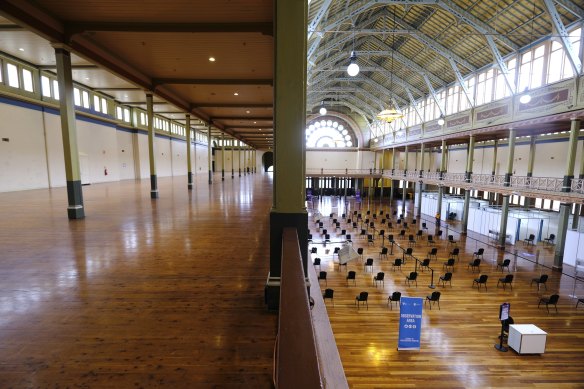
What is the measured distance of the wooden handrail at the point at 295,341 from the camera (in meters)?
1.05

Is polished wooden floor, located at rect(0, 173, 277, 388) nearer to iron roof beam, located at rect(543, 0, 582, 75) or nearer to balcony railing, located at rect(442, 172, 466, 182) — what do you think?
iron roof beam, located at rect(543, 0, 582, 75)

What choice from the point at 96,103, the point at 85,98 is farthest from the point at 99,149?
the point at 85,98

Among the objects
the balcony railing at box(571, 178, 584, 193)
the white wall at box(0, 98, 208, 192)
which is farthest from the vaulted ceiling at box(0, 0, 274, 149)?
the balcony railing at box(571, 178, 584, 193)

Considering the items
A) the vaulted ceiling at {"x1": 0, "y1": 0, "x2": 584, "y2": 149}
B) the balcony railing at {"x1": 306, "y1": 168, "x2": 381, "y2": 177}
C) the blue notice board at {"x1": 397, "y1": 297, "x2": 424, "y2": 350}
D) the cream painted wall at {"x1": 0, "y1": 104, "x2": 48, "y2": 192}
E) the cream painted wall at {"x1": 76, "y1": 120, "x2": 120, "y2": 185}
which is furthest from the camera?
the balcony railing at {"x1": 306, "y1": 168, "x2": 381, "y2": 177}

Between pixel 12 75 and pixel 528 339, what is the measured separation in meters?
23.9

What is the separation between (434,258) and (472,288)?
12.4 ft

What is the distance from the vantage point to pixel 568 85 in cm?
1338

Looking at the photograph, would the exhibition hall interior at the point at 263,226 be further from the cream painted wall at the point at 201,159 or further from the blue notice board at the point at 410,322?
the cream painted wall at the point at 201,159

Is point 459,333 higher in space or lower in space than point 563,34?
lower

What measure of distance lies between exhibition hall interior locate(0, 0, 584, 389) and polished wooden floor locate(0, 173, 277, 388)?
3 centimetres

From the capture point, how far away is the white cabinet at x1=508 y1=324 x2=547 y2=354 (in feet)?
27.7

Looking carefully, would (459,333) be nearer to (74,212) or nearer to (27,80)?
(74,212)

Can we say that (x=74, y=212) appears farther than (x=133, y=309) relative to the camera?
Yes

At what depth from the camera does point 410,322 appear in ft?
28.7
